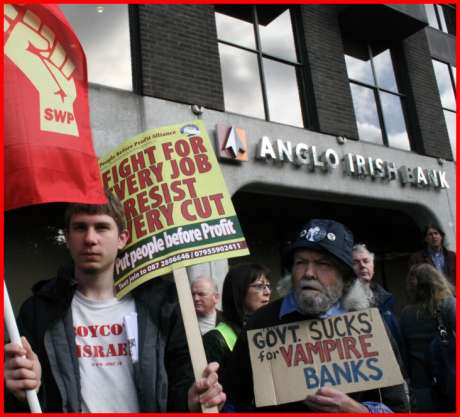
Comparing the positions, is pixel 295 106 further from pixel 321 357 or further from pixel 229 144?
pixel 321 357

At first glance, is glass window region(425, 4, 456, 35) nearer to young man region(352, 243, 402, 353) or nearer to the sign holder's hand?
young man region(352, 243, 402, 353)

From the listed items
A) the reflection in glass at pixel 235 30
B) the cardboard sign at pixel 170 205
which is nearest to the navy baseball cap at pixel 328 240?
the cardboard sign at pixel 170 205

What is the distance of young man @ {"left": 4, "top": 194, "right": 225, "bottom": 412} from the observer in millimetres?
2377

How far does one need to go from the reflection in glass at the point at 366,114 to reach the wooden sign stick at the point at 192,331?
730 centimetres

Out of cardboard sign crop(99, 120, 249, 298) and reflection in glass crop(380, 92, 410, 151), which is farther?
reflection in glass crop(380, 92, 410, 151)

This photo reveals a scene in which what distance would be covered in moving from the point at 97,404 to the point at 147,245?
80 centimetres

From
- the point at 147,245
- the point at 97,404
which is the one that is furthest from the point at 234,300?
the point at 97,404

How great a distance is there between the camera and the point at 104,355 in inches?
98.2

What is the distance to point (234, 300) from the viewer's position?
347 centimetres

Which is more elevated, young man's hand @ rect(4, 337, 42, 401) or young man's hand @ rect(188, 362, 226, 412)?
young man's hand @ rect(4, 337, 42, 401)

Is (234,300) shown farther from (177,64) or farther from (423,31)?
(423,31)

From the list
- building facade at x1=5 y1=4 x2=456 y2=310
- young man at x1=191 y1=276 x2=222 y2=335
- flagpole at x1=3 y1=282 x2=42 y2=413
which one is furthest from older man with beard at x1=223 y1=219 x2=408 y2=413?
building facade at x1=5 y1=4 x2=456 y2=310

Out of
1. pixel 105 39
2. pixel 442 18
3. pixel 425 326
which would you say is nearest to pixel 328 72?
pixel 105 39

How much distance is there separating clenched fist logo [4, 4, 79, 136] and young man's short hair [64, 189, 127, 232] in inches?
16.9
